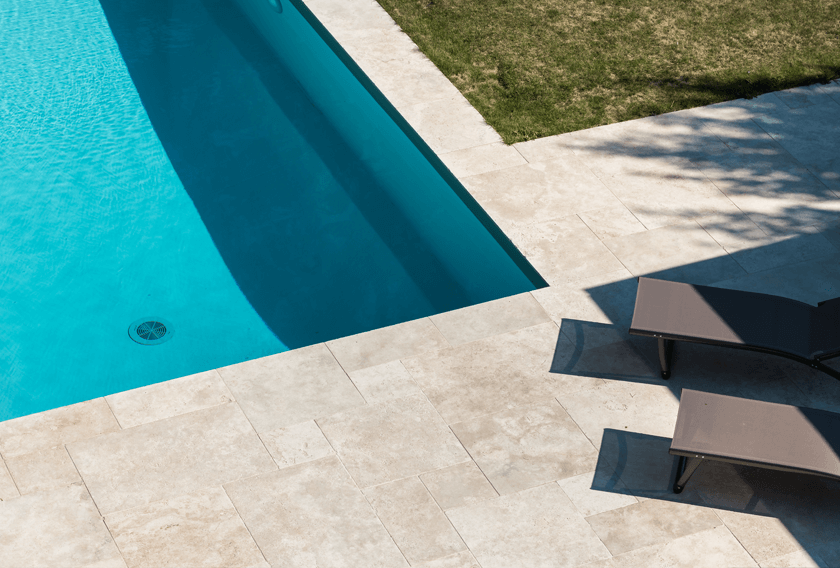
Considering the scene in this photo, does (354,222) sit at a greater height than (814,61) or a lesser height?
lesser

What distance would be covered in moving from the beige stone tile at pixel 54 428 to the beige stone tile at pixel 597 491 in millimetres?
2943

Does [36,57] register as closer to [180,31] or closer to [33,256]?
[180,31]

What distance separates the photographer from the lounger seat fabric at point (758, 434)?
17.8 feet

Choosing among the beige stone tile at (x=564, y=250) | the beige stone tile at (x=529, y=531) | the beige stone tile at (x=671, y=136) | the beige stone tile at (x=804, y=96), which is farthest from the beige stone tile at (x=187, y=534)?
the beige stone tile at (x=804, y=96)

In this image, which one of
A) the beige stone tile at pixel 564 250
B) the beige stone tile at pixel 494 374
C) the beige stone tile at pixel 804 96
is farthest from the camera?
the beige stone tile at pixel 804 96

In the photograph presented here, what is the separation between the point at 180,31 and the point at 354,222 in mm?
4365

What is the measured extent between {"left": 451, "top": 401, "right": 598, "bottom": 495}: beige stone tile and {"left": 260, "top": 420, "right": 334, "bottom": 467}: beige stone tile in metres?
0.88

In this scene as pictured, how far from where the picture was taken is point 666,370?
6500mm

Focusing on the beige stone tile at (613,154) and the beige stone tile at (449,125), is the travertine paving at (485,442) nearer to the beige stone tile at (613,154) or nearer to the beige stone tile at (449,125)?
the beige stone tile at (613,154)

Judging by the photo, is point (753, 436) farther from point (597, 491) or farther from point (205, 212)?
point (205, 212)

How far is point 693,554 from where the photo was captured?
5465 mm

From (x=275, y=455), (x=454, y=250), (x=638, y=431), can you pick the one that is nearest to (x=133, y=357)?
(x=275, y=455)

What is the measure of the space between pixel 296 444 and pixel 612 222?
11.1ft

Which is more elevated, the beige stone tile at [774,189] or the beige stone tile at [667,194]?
the beige stone tile at [774,189]
